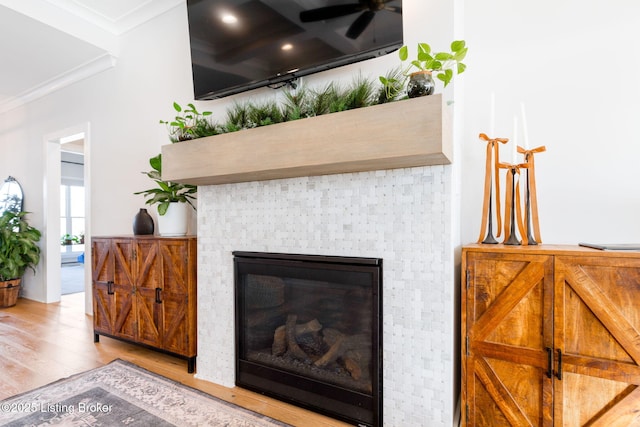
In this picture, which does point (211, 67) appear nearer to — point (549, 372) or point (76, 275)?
point (549, 372)

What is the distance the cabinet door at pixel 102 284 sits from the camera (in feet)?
9.15

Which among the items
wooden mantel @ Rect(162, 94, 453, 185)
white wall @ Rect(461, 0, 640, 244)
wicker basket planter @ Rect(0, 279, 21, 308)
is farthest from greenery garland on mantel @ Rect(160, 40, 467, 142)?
wicker basket planter @ Rect(0, 279, 21, 308)

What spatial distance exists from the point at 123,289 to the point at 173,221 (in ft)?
2.33

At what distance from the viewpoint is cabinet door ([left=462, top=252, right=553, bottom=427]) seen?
1.41 m

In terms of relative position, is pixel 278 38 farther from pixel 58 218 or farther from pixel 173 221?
pixel 58 218

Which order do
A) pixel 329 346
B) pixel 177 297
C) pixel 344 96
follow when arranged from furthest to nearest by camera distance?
pixel 177 297
pixel 329 346
pixel 344 96

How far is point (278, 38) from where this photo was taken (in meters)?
1.94

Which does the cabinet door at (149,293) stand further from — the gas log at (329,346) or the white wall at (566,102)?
the white wall at (566,102)

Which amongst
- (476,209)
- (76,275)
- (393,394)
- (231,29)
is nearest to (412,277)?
A: (393,394)

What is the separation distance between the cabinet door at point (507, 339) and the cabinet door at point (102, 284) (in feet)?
8.77

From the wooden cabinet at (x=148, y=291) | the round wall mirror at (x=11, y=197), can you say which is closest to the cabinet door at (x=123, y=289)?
the wooden cabinet at (x=148, y=291)

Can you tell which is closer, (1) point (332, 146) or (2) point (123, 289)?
(1) point (332, 146)

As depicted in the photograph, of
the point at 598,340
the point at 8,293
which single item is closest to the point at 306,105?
the point at 598,340

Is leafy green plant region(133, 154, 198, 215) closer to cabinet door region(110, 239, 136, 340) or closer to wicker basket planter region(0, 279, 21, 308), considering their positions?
cabinet door region(110, 239, 136, 340)
